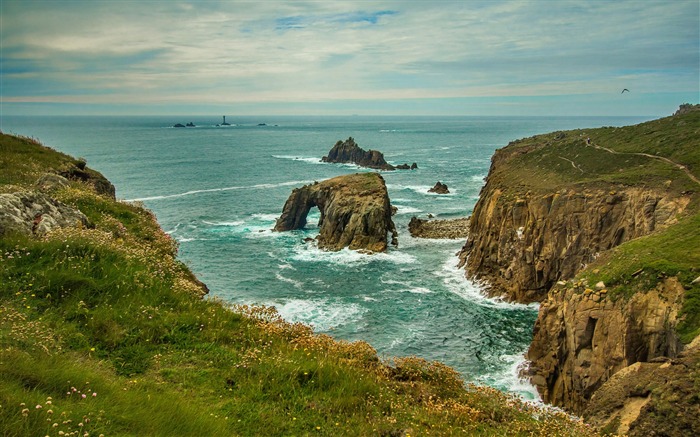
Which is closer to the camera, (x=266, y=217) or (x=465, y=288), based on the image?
(x=465, y=288)

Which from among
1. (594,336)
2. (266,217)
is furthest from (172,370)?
(266,217)

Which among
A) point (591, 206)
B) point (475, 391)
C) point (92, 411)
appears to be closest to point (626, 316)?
point (475, 391)

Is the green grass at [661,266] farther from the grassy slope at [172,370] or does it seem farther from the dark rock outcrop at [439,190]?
the dark rock outcrop at [439,190]

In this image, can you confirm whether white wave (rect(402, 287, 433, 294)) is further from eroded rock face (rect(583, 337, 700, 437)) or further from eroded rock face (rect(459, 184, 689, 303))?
eroded rock face (rect(583, 337, 700, 437))

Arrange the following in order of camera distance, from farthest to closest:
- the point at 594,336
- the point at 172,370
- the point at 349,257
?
the point at 349,257
the point at 594,336
the point at 172,370

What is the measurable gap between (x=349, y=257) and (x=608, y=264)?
32.9 m

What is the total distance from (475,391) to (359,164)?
131 m

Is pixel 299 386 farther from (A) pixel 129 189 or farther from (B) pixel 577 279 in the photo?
(A) pixel 129 189

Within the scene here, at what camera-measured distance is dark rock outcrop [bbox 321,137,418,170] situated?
136 metres

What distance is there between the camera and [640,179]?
3925cm

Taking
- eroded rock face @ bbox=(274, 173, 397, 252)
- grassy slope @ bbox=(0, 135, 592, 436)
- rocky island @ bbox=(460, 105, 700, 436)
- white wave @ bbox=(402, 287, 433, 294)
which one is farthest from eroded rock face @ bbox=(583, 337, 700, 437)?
eroded rock face @ bbox=(274, 173, 397, 252)

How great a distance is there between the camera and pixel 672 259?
23938 millimetres

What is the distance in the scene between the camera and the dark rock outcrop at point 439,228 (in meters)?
64.6

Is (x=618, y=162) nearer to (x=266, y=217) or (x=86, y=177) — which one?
(x=86, y=177)
